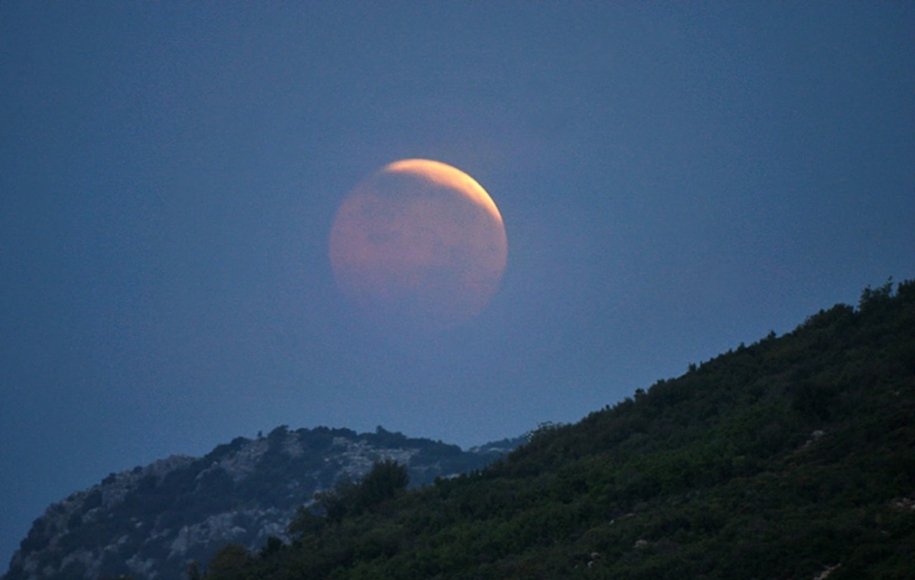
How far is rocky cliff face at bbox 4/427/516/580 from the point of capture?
91.2 metres

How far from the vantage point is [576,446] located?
115ft

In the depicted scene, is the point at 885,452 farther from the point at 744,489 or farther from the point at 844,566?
the point at 844,566

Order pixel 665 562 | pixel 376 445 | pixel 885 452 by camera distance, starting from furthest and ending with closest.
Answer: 1. pixel 376 445
2. pixel 885 452
3. pixel 665 562

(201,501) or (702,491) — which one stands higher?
(201,501)

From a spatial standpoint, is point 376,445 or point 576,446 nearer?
point 576,446

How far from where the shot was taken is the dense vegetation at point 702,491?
17.4 meters

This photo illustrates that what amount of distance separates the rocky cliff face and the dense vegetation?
184 ft

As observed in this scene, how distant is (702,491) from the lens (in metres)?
22.9

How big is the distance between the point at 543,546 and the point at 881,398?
441 inches

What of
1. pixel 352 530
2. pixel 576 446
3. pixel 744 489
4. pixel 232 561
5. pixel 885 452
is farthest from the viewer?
pixel 232 561

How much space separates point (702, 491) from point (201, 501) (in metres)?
93.3

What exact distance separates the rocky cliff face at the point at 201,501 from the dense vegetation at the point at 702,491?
55946 millimetres

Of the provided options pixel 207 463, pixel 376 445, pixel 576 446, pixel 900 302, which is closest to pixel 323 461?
pixel 376 445

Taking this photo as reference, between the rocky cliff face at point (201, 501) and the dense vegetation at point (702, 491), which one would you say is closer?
the dense vegetation at point (702, 491)
